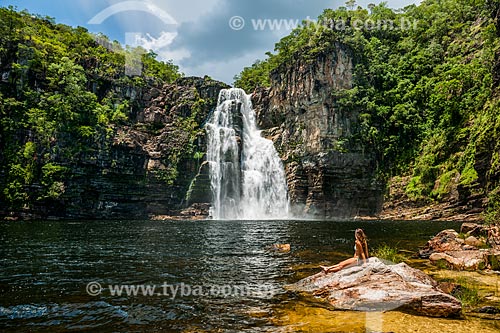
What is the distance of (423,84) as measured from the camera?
2115 inches

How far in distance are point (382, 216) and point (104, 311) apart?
152ft

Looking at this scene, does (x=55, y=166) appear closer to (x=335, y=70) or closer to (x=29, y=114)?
(x=29, y=114)

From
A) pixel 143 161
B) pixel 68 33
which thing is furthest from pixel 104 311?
pixel 68 33

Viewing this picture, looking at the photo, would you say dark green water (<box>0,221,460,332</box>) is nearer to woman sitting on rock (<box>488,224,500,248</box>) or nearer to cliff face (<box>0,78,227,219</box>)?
woman sitting on rock (<box>488,224,500,248</box>)

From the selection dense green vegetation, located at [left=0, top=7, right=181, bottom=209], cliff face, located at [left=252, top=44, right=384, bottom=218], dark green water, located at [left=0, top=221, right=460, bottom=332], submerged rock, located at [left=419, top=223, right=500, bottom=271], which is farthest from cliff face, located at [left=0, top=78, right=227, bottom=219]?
submerged rock, located at [left=419, top=223, right=500, bottom=271]

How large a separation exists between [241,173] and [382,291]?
45.7m

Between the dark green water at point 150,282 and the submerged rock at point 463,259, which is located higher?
the submerged rock at point 463,259

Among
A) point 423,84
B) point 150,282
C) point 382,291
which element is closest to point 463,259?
point 382,291

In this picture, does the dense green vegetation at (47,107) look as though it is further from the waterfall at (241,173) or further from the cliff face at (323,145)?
Answer: the cliff face at (323,145)

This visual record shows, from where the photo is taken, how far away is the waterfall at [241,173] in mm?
51406

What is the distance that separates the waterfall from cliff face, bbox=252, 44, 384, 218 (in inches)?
82.6

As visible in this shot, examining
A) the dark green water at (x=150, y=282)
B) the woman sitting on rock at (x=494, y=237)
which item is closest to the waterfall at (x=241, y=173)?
the dark green water at (x=150, y=282)

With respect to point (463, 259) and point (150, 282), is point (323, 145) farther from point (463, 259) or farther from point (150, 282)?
point (150, 282)

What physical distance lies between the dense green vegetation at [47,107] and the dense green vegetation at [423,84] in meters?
30.7
